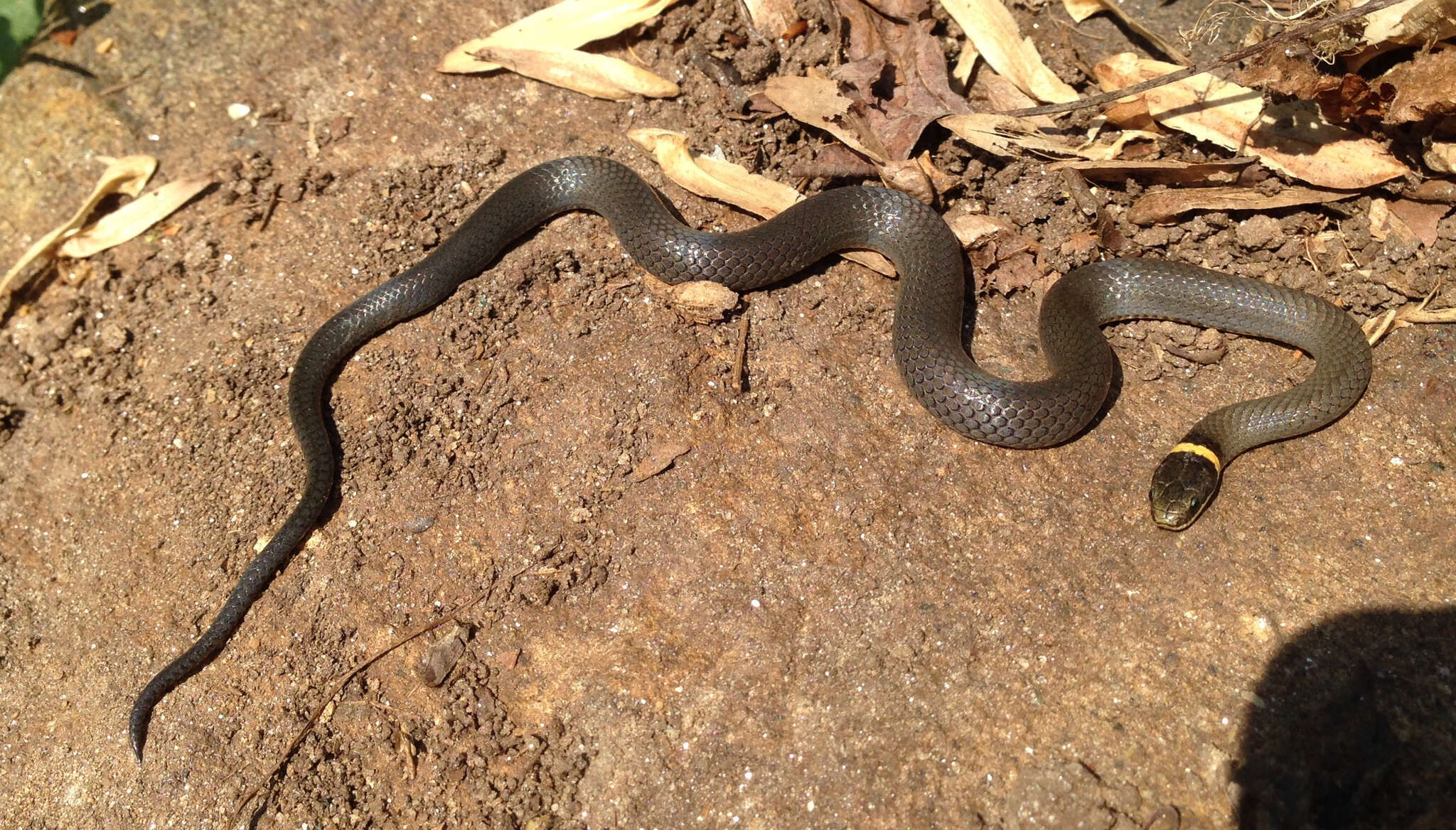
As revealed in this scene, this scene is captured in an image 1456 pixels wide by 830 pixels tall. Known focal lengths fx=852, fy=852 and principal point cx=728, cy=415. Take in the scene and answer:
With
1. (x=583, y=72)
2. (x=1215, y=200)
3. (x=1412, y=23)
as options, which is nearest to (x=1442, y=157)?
(x=1412, y=23)

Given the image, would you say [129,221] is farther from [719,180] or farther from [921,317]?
[921,317]

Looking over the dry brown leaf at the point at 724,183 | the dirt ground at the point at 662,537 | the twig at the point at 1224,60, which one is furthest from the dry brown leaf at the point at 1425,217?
the dry brown leaf at the point at 724,183

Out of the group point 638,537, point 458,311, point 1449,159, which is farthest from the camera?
point 458,311

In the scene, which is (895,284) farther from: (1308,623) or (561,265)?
(1308,623)

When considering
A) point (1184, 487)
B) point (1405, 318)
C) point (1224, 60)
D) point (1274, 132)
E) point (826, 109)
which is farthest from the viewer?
point (826, 109)

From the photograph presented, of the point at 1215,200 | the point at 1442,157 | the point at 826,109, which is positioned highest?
the point at 826,109

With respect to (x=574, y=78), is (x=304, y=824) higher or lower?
lower

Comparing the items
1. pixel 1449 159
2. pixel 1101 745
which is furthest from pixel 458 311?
pixel 1449 159
